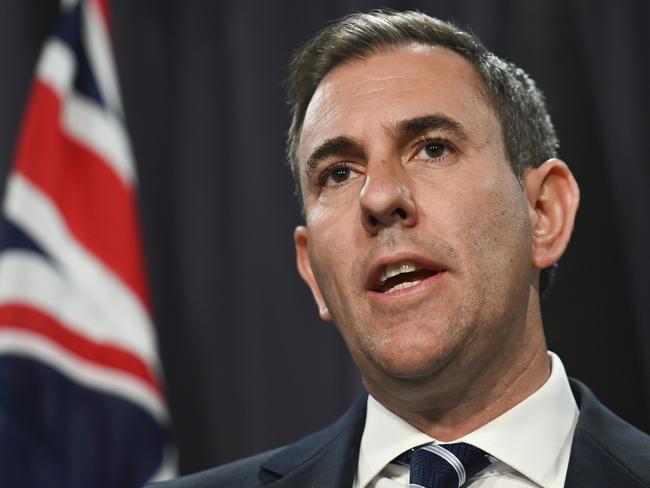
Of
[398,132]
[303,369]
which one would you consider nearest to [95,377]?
[303,369]

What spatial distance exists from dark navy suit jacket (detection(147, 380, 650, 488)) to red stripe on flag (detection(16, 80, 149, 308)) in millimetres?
937

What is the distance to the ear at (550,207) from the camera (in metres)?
1.54

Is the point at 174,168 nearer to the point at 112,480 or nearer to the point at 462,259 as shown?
the point at 112,480

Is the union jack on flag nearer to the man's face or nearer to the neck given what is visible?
the man's face

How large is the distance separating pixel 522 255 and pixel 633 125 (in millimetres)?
1098

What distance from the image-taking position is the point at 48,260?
2.49 meters

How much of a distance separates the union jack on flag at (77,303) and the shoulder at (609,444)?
4.38 feet

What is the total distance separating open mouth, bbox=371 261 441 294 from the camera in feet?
4.54

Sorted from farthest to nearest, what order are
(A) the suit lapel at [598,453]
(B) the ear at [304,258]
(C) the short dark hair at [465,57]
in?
(B) the ear at [304,258]
(C) the short dark hair at [465,57]
(A) the suit lapel at [598,453]

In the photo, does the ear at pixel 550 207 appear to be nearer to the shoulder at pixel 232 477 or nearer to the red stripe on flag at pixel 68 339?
the shoulder at pixel 232 477

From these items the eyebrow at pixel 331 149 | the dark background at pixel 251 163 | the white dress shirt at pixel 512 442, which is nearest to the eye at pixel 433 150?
the eyebrow at pixel 331 149

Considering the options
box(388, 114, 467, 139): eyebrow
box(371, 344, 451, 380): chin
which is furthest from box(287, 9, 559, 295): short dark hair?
box(371, 344, 451, 380): chin

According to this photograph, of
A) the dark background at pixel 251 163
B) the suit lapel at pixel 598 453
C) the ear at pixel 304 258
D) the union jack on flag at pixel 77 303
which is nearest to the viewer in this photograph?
the suit lapel at pixel 598 453

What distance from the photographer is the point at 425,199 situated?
4.61 ft
